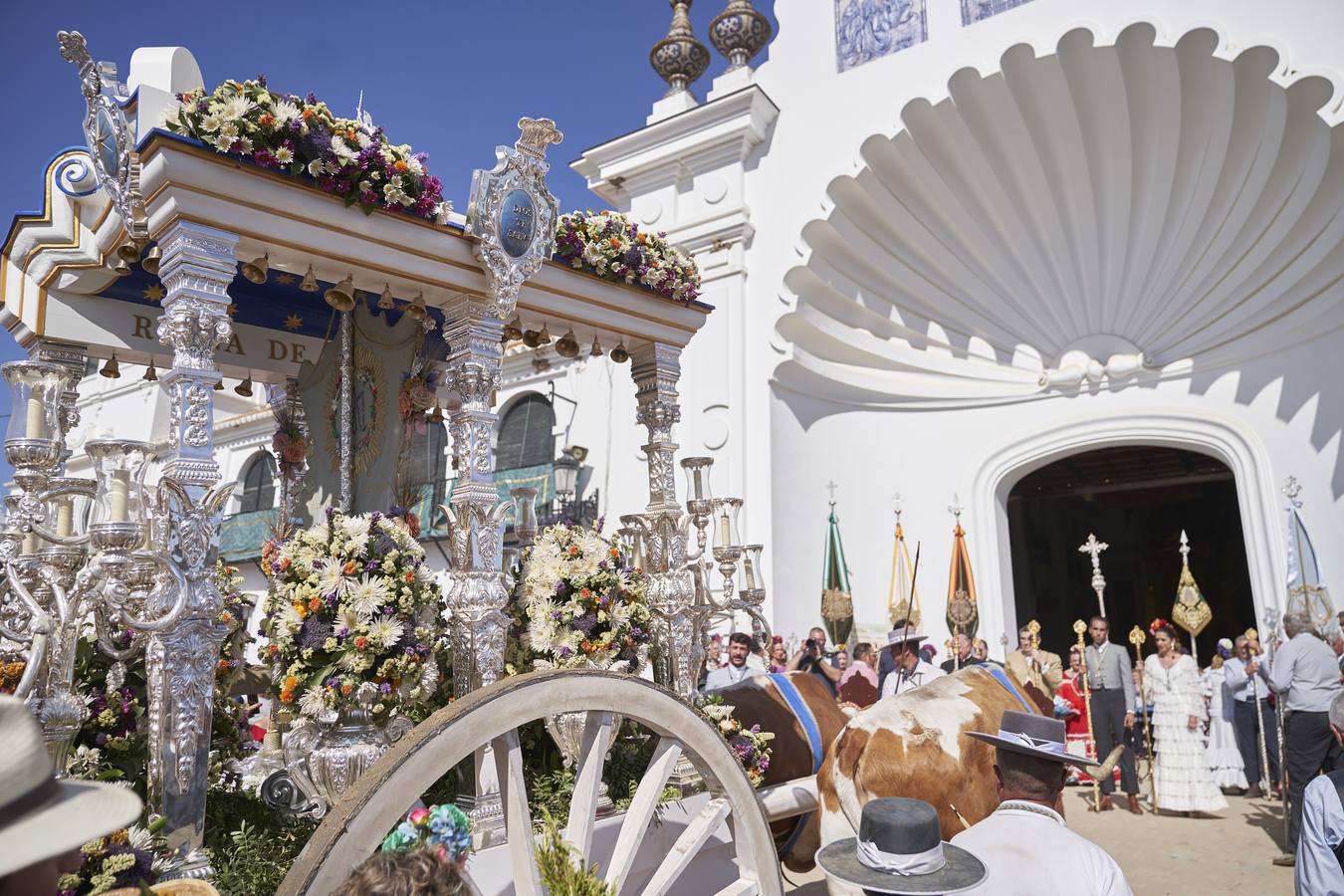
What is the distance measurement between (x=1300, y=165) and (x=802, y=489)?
6.79 m

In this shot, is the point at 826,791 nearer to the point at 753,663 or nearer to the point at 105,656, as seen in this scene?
the point at 105,656

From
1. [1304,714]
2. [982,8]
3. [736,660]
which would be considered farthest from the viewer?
[982,8]

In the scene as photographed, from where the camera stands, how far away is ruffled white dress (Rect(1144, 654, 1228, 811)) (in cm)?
825

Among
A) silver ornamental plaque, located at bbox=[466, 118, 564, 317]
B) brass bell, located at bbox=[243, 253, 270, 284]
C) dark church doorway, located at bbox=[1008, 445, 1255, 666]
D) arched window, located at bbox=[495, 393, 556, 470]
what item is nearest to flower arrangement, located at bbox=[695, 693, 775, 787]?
silver ornamental plaque, located at bbox=[466, 118, 564, 317]

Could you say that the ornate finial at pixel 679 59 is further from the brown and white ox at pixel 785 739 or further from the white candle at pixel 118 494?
the white candle at pixel 118 494

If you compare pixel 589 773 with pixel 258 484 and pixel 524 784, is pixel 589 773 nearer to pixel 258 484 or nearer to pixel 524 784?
pixel 524 784

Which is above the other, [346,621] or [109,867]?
[346,621]

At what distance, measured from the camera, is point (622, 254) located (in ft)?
15.9

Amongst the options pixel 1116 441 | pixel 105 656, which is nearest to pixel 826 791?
pixel 105 656

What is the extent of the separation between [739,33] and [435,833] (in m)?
13.2

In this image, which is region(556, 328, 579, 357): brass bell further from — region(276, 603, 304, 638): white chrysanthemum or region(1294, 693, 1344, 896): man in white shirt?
region(1294, 693, 1344, 896): man in white shirt

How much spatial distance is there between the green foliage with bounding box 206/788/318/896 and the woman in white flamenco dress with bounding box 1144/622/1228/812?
7944mm

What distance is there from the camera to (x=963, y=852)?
96.2 inches

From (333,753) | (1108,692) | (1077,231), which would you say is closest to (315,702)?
(333,753)
